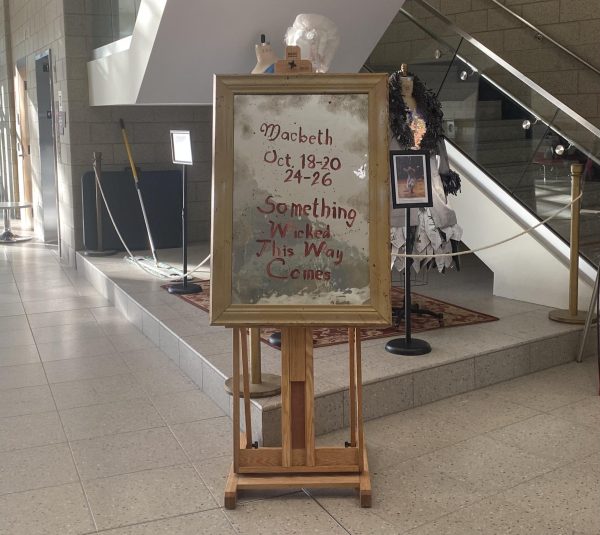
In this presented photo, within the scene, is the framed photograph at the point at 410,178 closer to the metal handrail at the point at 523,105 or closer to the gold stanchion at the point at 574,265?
the gold stanchion at the point at 574,265

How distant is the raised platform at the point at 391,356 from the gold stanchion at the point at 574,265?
0.27 feet

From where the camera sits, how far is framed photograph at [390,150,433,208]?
4.08m

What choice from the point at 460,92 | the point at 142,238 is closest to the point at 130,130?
the point at 142,238

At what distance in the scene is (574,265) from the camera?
16.2 ft

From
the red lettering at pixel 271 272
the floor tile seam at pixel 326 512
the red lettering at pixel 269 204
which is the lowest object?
the floor tile seam at pixel 326 512

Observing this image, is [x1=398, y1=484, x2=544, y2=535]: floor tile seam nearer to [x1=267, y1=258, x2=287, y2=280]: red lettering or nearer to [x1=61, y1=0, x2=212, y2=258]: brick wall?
[x1=267, y1=258, x2=287, y2=280]: red lettering

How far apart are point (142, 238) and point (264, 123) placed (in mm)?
5274

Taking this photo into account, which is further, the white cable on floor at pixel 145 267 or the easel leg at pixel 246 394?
the white cable on floor at pixel 145 267

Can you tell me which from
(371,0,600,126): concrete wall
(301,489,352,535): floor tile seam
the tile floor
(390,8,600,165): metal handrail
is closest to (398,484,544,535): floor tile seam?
the tile floor

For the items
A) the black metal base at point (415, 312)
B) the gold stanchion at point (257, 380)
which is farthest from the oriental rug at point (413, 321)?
the gold stanchion at point (257, 380)

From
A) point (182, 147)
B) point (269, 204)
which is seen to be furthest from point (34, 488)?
point (182, 147)

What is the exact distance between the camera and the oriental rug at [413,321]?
4.60 m

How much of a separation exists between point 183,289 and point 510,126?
8.16 ft

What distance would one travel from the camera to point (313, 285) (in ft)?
9.49
